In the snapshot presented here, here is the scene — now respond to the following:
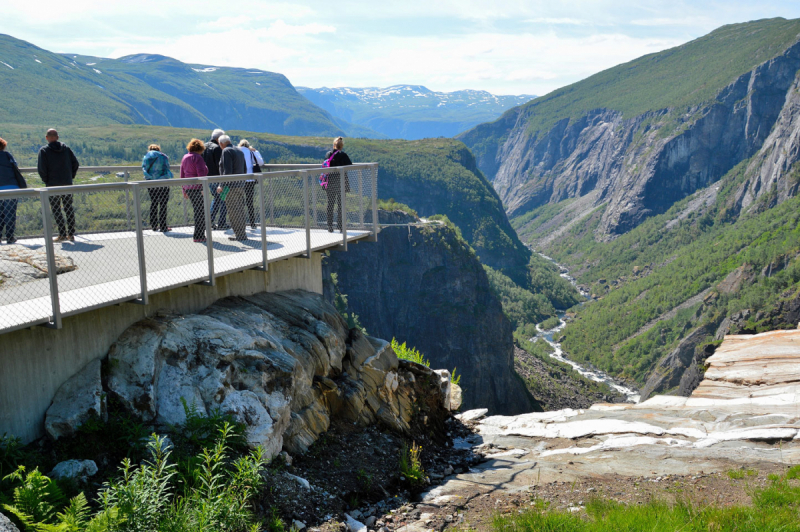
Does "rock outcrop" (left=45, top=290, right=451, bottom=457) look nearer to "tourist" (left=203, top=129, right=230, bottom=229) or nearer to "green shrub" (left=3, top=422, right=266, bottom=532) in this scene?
"green shrub" (left=3, top=422, right=266, bottom=532)

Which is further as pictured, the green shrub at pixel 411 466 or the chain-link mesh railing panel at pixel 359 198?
the chain-link mesh railing panel at pixel 359 198

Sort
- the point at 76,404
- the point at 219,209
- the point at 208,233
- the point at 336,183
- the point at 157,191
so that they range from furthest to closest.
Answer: the point at 336,183 → the point at 219,209 → the point at 157,191 → the point at 208,233 → the point at 76,404

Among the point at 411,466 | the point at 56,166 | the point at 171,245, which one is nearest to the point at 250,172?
the point at 171,245

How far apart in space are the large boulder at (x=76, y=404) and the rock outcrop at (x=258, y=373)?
0.03 meters

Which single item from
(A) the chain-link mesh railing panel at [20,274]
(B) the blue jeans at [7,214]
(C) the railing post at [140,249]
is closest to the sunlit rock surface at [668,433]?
(C) the railing post at [140,249]

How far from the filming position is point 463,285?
131125mm

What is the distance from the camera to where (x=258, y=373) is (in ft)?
30.5

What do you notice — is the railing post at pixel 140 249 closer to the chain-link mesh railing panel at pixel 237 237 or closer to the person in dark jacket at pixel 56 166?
the chain-link mesh railing panel at pixel 237 237

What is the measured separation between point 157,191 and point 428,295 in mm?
121423

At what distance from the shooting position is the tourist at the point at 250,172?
12.0 m

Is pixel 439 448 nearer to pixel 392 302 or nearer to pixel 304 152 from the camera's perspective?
pixel 392 302

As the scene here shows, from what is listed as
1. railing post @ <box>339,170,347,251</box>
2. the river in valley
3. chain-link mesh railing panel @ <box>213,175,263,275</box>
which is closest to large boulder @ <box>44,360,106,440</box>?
chain-link mesh railing panel @ <box>213,175,263,275</box>

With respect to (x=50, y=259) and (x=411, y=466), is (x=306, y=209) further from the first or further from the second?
(x=50, y=259)

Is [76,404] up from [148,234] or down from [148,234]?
down
